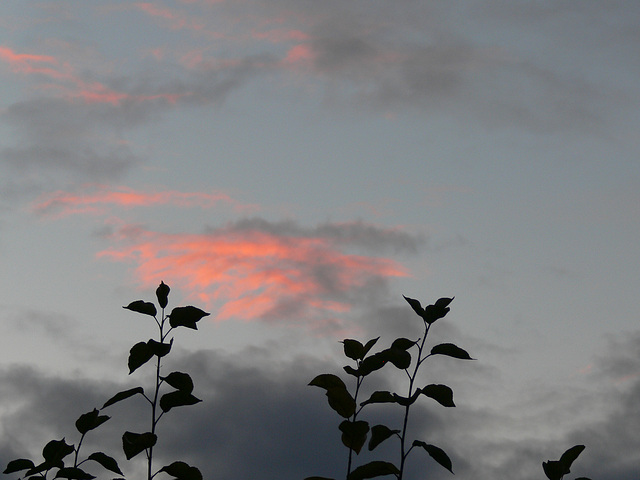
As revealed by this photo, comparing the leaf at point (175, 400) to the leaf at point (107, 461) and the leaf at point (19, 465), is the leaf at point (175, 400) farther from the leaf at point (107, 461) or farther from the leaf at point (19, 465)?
the leaf at point (19, 465)

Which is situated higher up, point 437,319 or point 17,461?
point 437,319

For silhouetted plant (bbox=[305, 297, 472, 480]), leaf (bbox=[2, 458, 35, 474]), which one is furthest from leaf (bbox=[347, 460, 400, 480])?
leaf (bbox=[2, 458, 35, 474])

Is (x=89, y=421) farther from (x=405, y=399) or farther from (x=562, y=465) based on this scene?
(x=562, y=465)

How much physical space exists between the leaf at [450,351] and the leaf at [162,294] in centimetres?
245

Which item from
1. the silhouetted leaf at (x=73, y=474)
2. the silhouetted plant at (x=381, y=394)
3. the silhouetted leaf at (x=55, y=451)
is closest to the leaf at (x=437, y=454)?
the silhouetted plant at (x=381, y=394)

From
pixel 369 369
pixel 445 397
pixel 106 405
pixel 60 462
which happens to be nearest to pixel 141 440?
pixel 106 405

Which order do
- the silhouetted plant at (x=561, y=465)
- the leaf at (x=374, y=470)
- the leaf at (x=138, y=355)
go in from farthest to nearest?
1. the leaf at (x=138, y=355)
2. the leaf at (x=374, y=470)
3. the silhouetted plant at (x=561, y=465)

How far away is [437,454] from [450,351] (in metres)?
0.93

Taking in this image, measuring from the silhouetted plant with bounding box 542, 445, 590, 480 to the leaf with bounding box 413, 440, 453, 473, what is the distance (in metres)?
0.75

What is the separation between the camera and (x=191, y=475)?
6953mm

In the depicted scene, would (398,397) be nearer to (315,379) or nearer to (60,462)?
(315,379)

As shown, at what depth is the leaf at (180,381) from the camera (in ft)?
23.1

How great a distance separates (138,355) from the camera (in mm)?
6789

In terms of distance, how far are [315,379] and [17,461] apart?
10.0 ft
